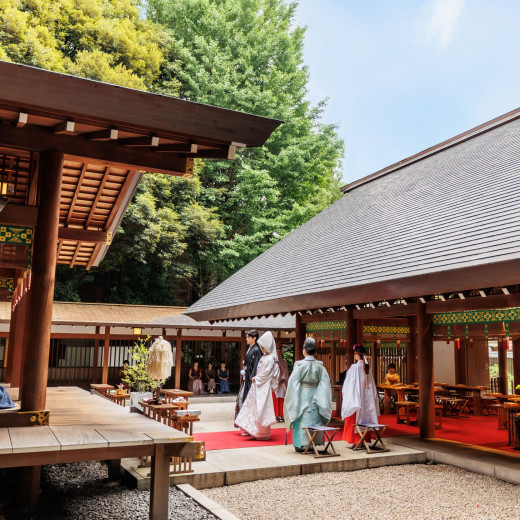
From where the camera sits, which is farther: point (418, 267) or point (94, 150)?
point (418, 267)

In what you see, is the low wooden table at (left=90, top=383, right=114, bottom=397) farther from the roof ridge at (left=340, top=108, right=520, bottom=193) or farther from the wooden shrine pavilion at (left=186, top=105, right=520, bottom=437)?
the roof ridge at (left=340, top=108, right=520, bottom=193)

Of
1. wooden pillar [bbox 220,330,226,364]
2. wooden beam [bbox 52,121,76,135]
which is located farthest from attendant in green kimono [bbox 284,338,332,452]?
wooden pillar [bbox 220,330,226,364]

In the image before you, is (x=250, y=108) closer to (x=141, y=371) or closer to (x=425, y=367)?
(x=141, y=371)

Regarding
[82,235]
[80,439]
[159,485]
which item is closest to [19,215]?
[80,439]

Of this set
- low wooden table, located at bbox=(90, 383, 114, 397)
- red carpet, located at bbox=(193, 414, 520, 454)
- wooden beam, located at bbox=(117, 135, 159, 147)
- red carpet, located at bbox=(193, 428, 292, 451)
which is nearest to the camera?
wooden beam, located at bbox=(117, 135, 159, 147)

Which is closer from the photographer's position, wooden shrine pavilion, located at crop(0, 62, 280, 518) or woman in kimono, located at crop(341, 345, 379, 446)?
wooden shrine pavilion, located at crop(0, 62, 280, 518)

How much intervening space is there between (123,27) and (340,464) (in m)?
24.3

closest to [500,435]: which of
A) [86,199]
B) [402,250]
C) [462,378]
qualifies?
[402,250]

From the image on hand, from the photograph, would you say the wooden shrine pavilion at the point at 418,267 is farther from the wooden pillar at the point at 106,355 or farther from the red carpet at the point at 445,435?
the wooden pillar at the point at 106,355

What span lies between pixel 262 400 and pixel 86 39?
71.0ft

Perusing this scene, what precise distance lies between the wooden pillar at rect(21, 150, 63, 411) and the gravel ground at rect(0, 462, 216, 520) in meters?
1.15

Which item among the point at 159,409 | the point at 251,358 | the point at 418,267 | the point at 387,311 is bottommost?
the point at 159,409

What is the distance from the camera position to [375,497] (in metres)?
5.95

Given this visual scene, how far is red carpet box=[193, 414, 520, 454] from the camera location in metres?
8.41
